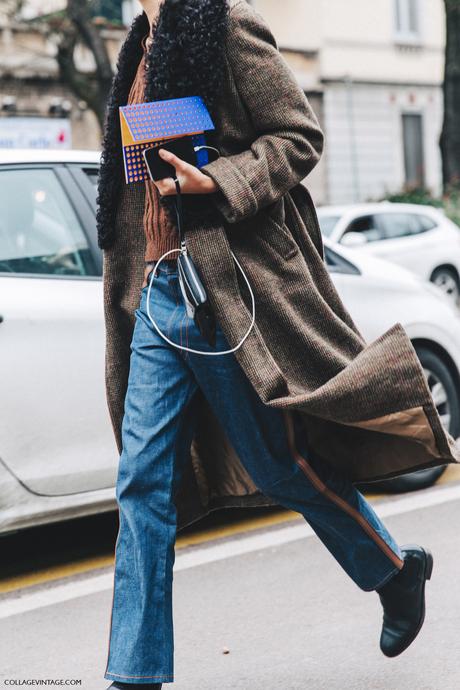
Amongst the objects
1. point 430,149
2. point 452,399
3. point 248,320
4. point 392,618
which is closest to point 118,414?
point 248,320

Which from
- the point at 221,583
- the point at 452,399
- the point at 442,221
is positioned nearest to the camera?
the point at 221,583

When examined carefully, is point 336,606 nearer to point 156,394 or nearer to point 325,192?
point 156,394

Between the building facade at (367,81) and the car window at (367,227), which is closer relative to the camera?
the car window at (367,227)

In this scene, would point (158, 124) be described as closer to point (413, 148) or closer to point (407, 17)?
point (413, 148)

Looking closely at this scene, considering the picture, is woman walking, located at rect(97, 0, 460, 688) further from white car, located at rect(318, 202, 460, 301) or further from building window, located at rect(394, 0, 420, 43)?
building window, located at rect(394, 0, 420, 43)

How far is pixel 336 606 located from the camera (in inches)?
141

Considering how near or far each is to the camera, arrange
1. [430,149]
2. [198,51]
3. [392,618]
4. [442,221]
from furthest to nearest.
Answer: [430,149] < [442,221] < [392,618] < [198,51]

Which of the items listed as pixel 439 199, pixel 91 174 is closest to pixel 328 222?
pixel 439 199

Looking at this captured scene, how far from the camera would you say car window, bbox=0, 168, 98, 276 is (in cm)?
423

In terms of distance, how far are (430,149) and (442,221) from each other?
14.1 m

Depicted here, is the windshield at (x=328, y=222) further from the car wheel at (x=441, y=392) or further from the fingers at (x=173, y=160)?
the fingers at (x=173, y=160)

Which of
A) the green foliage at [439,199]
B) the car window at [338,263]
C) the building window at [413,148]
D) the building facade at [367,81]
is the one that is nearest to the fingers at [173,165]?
the car window at [338,263]

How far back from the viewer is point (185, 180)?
101 inches

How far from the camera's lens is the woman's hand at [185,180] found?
8.38ft
